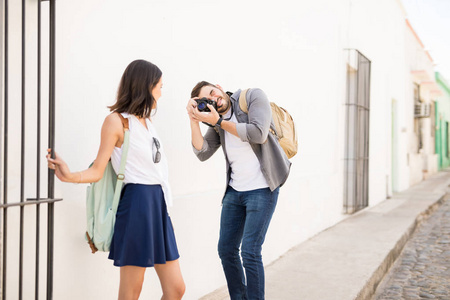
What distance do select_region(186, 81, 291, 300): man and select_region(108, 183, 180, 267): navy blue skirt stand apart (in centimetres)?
62

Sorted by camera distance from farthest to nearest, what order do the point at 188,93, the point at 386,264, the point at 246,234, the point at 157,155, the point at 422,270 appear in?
1. the point at 422,270
2. the point at 386,264
3. the point at 188,93
4. the point at 246,234
5. the point at 157,155

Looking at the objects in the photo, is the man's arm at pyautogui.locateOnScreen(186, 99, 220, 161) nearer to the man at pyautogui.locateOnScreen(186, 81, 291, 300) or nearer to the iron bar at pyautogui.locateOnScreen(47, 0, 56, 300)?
the man at pyautogui.locateOnScreen(186, 81, 291, 300)

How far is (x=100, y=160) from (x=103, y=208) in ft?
0.75

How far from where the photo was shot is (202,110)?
3002 millimetres

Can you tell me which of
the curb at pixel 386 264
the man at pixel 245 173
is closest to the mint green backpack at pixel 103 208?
the man at pixel 245 173

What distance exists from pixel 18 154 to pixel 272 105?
1.52 m

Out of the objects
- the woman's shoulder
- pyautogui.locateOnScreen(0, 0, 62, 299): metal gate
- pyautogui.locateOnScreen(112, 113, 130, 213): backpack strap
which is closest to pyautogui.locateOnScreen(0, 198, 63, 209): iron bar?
pyautogui.locateOnScreen(0, 0, 62, 299): metal gate

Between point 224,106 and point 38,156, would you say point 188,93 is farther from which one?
point 38,156

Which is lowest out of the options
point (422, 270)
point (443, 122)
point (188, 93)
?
point (422, 270)

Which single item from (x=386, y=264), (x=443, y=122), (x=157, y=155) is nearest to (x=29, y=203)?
(x=157, y=155)

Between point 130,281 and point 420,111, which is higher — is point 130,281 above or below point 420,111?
below

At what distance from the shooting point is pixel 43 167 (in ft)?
8.66

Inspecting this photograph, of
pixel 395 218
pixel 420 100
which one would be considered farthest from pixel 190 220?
pixel 420 100

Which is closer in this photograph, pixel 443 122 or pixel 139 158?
pixel 139 158
